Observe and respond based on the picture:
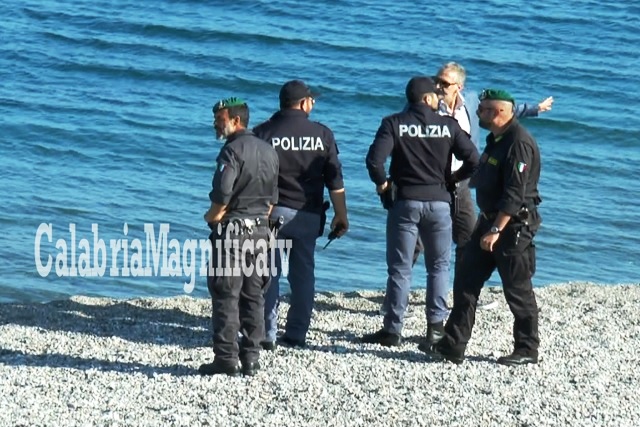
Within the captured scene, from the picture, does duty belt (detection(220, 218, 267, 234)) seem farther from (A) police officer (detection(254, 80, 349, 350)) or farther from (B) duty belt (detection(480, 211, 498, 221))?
(B) duty belt (detection(480, 211, 498, 221))

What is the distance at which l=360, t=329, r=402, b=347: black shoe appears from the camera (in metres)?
10.1

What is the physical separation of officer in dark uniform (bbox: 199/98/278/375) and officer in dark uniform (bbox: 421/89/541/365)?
1349 mm

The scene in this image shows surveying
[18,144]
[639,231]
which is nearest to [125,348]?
[639,231]

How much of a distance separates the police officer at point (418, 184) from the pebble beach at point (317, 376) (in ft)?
1.09

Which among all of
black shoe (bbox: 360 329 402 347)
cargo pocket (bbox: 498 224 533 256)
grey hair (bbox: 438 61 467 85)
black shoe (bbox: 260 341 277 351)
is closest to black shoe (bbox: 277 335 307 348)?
black shoe (bbox: 260 341 277 351)

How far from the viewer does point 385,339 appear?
1006 cm

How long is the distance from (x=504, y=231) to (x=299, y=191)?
1540 millimetres

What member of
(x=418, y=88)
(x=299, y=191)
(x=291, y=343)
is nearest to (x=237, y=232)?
(x=299, y=191)

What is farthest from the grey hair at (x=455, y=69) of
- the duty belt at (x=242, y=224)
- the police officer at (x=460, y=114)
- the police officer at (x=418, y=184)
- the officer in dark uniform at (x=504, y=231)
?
the duty belt at (x=242, y=224)

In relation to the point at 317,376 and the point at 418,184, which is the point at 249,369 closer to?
the point at 317,376

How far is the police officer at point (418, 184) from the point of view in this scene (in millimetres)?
9781

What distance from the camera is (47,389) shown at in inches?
342

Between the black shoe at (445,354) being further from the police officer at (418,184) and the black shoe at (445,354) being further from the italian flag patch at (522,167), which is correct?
the italian flag patch at (522,167)

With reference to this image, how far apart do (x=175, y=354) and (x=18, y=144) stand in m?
11.0
